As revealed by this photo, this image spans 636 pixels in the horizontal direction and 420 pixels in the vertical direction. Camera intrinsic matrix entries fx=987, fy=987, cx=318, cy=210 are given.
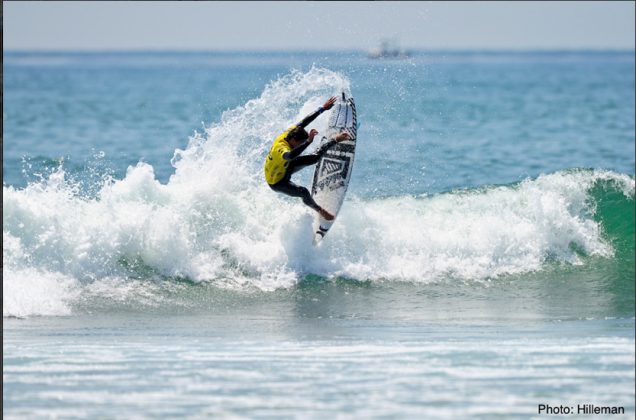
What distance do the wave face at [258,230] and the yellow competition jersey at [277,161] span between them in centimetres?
122

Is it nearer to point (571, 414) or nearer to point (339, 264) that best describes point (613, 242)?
point (339, 264)

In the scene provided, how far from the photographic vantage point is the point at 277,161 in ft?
42.0

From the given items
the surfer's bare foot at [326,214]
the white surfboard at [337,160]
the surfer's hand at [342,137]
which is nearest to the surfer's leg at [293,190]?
the surfer's bare foot at [326,214]

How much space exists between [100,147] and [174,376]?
18.3 metres

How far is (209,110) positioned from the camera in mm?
39188

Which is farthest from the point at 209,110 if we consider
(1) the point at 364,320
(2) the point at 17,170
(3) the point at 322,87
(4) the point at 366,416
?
(4) the point at 366,416

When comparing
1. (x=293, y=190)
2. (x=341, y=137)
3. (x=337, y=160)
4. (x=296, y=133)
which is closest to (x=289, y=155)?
(x=296, y=133)

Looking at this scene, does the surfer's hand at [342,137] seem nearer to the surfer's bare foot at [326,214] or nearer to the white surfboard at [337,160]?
the white surfboard at [337,160]

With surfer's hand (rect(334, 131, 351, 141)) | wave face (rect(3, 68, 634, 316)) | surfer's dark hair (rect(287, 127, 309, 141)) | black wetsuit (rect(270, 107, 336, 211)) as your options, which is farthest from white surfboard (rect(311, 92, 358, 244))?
surfer's dark hair (rect(287, 127, 309, 141))

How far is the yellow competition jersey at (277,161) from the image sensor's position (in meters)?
12.8

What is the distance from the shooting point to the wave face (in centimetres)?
1312

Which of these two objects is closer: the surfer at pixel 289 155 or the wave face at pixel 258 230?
the surfer at pixel 289 155

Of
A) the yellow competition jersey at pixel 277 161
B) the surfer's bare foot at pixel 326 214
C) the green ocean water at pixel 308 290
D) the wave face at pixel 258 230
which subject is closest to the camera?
the green ocean water at pixel 308 290

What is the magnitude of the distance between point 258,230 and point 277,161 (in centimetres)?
179
